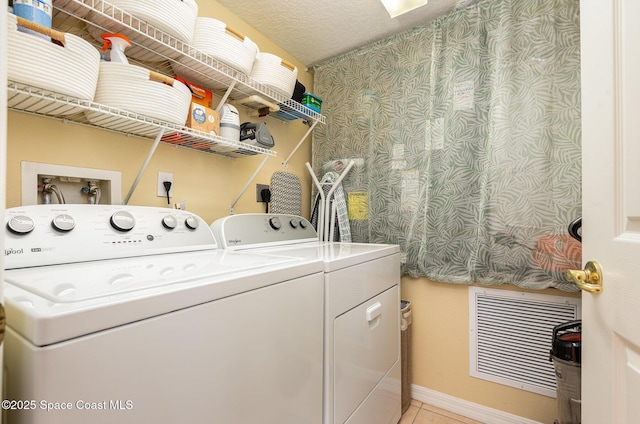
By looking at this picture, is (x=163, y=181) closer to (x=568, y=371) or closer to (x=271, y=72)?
(x=271, y=72)

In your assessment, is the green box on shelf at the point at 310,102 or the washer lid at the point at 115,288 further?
the green box on shelf at the point at 310,102

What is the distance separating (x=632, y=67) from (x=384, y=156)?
146cm

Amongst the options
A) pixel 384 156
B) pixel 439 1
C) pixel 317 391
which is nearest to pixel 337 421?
pixel 317 391

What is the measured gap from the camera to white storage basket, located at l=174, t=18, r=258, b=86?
133 cm

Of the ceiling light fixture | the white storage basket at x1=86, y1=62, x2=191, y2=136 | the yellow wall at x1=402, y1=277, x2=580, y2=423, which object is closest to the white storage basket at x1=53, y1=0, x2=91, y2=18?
the white storage basket at x1=86, y1=62, x2=191, y2=136

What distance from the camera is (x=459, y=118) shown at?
1.79 m

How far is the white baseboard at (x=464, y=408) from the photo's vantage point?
169 cm

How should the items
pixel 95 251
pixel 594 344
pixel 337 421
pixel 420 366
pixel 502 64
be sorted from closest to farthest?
pixel 594 344 → pixel 95 251 → pixel 337 421 → pixel 502 64 → pixel 420 366

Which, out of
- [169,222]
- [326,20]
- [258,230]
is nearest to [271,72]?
[326,20]

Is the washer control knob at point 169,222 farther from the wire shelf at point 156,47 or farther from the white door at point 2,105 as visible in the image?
the white door at point 2,105

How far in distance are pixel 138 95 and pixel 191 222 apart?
20.8 inches

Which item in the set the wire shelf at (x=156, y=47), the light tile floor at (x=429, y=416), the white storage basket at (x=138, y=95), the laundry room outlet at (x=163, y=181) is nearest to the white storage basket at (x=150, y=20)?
the wire shelf at (x=156, y=47)

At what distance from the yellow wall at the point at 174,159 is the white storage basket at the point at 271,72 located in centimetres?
35

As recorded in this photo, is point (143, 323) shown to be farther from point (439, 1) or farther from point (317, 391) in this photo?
point (439, 1)
